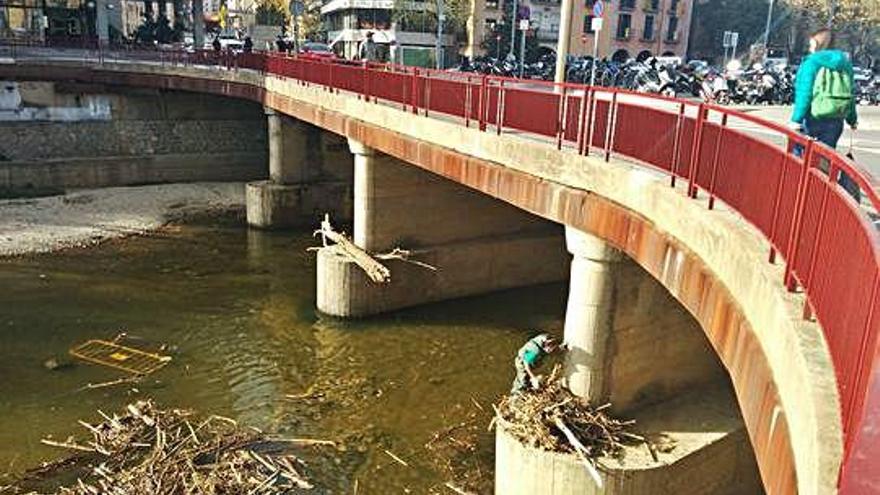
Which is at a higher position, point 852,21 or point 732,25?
point 852,21

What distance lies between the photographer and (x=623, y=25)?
67.6 metres

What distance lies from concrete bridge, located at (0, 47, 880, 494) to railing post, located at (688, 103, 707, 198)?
3 centimetres

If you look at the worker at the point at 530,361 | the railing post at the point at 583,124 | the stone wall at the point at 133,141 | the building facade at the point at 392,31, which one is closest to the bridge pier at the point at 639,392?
the worker at the point at 530,361

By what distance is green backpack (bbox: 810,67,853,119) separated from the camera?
25.7ft

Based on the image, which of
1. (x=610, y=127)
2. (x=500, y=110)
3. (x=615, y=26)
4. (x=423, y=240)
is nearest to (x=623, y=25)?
(x=615, y=26)

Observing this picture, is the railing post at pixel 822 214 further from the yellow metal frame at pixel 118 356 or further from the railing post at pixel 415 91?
the yellow metal frame at pixel 118 356

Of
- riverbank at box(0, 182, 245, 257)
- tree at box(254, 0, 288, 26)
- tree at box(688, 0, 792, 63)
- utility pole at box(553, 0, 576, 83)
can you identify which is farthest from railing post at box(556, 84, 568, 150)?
tree at box(254, 0, 288, 26)

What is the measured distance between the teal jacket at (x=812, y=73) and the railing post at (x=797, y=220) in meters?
3.36

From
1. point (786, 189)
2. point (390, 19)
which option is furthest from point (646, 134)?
point (390, 19)

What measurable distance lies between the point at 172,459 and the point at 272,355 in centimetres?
532

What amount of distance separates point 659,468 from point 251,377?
8.97 m

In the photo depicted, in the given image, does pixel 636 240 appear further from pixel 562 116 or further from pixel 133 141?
pixel 133 141

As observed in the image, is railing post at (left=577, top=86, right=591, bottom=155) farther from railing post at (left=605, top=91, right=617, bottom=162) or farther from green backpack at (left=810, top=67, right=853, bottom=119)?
green backpack at (left=810, top=67, right=853, bottom=119)

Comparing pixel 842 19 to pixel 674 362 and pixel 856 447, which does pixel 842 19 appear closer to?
pixel 674 362
